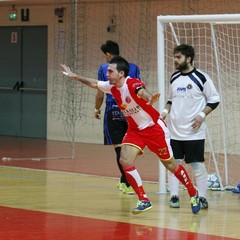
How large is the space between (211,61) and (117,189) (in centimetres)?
543

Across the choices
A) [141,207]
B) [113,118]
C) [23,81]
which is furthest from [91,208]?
[23,81]

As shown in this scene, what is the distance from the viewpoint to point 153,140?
32.3 ft

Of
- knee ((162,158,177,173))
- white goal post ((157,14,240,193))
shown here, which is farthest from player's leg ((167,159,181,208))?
white goal post ((157,14,240,193))

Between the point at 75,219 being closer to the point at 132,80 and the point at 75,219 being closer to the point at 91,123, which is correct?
the point at 132,80

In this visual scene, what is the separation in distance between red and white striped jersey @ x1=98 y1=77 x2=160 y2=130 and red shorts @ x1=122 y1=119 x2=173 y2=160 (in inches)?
2.4

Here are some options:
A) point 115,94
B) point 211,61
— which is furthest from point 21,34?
point 115,94

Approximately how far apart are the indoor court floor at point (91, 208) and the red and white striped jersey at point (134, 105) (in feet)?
3.40

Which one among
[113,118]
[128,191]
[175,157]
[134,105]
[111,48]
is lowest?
[128,191]

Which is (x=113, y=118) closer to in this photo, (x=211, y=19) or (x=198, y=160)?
(x=198, y=160)

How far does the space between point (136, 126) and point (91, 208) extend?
1.13 meters

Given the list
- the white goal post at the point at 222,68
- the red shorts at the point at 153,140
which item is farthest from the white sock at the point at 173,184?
A: the white goal post at the point at 222,68

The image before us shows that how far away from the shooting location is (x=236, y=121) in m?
16.5

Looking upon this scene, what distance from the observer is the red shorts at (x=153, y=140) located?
983 centimetres

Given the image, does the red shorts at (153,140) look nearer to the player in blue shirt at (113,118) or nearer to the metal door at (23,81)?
the player in blue shirt at (113,118)
